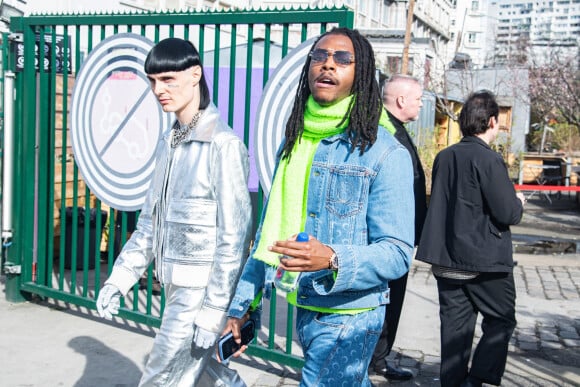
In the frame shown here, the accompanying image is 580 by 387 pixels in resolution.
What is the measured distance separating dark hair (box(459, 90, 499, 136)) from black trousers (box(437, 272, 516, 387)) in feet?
2.84

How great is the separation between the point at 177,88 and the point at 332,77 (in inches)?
38.9

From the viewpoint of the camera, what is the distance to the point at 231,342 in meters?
2.78

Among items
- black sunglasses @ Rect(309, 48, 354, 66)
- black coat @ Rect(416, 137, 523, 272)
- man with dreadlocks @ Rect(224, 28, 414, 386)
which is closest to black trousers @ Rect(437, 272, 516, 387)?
black coat @ Rect(416, 137, 523, 272)

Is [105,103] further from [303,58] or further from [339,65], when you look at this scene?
[339,65]

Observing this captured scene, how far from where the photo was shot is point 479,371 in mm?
4445

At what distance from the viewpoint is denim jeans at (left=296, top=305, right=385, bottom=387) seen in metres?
2.53

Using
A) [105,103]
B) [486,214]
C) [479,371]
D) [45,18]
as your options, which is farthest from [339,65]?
[45,18]

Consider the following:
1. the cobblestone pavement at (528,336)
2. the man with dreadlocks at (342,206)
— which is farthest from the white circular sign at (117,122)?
the man with dreadlocks at (342,206)

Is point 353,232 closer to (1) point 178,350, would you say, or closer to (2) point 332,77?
(2) point 332,77

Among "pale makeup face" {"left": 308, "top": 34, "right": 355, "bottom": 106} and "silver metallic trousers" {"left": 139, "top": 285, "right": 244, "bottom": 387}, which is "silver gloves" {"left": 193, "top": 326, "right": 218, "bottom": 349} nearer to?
"silver metallic trousers" {"left": 139, "top": 285, "right": 244, "bottom": 387}

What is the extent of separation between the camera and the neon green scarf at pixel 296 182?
8.56 ft

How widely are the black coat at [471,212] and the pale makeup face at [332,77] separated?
193 cm

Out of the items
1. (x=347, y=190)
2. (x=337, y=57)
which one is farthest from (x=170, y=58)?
(x=347, y=190)

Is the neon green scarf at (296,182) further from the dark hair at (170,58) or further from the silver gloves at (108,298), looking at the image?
the silver gloves at (108,298)
